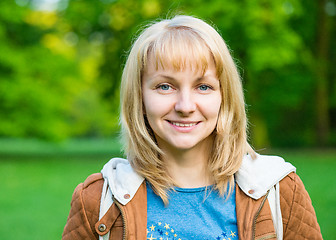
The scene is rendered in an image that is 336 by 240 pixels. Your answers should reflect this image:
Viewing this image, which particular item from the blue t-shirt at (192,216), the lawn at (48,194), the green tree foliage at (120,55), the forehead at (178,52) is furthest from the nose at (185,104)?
the green tree foliage at (120,55)

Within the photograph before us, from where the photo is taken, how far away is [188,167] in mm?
2371

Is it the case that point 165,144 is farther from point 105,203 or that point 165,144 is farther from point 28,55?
point 28,55

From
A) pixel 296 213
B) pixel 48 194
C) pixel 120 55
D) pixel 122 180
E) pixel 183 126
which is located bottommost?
pixel 296 213

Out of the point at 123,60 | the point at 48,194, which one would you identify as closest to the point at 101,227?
the point at 48,194

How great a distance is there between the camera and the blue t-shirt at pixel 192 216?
7.22 ft

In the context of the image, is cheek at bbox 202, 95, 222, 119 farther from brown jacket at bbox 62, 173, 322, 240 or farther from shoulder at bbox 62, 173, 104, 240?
shoulder at bbox 62, 173, 104, 240

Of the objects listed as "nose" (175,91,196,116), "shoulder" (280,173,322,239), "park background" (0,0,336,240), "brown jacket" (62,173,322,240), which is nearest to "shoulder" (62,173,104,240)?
"brown jacket" (62,173,322,240)

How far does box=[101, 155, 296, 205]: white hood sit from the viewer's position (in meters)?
2.21

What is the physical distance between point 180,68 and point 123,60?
19154 millimetres

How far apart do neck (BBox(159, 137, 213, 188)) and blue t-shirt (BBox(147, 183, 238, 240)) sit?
0.05 meters

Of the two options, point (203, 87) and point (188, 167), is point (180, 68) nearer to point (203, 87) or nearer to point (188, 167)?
point (203, 87)

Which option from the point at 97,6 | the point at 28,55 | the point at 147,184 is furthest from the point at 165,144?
the point at 28,55

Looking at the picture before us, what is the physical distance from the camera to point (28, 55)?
22438mm

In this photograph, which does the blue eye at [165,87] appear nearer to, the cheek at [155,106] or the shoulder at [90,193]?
the cheek at [155,106]
